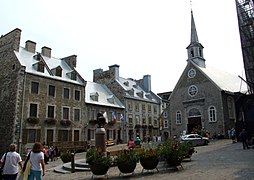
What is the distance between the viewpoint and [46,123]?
29156 mm

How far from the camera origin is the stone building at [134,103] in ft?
140

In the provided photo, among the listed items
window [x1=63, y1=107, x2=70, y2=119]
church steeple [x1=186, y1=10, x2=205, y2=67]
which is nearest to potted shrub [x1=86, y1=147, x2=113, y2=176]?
window [x1=63, y1=107, x2=70, y2=119]

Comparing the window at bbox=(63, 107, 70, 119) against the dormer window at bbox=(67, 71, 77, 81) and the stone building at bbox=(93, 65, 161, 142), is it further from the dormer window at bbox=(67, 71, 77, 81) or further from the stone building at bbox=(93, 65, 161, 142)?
the stone building at bbox=(93, 65, 161, 142)

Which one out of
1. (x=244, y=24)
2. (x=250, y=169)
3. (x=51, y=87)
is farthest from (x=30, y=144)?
(x=244, y=24)

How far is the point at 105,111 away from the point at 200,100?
47.3 ft

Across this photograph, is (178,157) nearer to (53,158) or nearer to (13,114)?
(53,158)

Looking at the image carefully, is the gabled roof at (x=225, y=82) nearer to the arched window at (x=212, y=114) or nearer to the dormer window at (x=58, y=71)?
the arched window at (x=212, y=114)

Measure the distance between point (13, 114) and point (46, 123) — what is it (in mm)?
3892

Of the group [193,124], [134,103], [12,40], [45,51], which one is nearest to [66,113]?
[45,51]

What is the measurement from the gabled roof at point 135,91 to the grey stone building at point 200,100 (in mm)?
8155

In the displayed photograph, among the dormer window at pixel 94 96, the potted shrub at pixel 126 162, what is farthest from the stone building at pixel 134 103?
the potted shrub at pixel 126 162

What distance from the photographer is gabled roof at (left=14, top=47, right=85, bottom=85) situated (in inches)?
1158

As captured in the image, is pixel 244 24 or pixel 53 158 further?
pixel 244 24

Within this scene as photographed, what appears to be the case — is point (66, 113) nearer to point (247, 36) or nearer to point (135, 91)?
point (135, 91)
